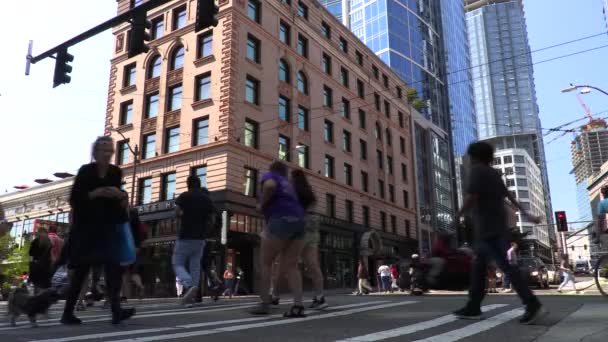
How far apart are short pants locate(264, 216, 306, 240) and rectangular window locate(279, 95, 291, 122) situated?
2464 centimetres

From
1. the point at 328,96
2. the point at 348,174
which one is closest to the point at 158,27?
the point at 328,96

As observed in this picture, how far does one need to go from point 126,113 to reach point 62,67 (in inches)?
773

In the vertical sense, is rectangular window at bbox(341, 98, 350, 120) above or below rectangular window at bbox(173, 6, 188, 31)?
below

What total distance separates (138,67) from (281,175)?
1093 inches

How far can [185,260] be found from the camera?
23.0 feet

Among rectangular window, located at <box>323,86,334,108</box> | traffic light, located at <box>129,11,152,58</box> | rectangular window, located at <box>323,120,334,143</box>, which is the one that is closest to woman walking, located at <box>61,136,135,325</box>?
traffic light, located at <box>129,11,152,58</box>

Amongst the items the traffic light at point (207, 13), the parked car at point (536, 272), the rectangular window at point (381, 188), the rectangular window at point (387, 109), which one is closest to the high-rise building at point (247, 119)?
the rectangular window at point (381, 188)

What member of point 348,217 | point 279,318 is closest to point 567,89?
point 348,217

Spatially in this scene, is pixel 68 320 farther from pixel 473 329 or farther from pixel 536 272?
pixel 536 272

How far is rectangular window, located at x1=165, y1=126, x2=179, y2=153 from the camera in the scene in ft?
88.9

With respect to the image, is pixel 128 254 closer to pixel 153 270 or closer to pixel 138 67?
pixel 153 270

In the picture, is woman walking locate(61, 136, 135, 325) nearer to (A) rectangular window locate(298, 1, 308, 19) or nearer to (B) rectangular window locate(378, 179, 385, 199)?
(A) rectangular window locate(298, 1, 308, 19)

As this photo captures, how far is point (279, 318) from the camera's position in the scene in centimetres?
487

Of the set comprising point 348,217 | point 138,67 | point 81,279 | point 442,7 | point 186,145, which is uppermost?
point 442,7
